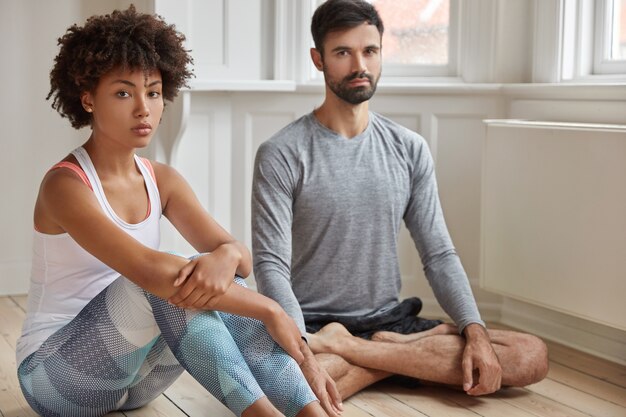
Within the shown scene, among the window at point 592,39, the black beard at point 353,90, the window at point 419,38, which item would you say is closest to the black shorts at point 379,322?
the black beard at point 353,90

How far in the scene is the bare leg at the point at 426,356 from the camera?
252 cm

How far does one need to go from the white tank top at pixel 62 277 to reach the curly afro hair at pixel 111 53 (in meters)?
0.15

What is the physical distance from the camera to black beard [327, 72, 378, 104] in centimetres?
259

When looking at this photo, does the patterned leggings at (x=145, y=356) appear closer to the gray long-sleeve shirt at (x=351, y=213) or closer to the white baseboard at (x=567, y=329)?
the gray long-sleeve shirt at (x=351, y=213)

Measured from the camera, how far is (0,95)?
148 inches

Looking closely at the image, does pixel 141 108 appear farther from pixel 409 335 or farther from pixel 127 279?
pixel 409 335

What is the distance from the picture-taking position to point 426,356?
2.53 metres

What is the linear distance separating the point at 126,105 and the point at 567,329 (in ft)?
5.97

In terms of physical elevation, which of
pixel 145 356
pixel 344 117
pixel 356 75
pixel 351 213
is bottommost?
pixel 145 356

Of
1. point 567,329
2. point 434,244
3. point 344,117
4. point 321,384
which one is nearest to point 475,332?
point 434,244

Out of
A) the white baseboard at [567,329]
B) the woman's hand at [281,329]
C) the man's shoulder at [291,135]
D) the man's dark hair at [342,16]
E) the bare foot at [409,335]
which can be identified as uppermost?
the man's dark hair at [342,16]

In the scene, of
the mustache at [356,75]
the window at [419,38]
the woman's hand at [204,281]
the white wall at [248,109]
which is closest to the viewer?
the woman's hand at [204,281]

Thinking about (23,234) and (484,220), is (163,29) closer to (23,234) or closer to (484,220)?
(484,220)

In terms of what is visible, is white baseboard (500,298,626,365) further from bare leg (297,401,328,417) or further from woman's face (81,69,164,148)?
woman's face (81,69,164,148)
